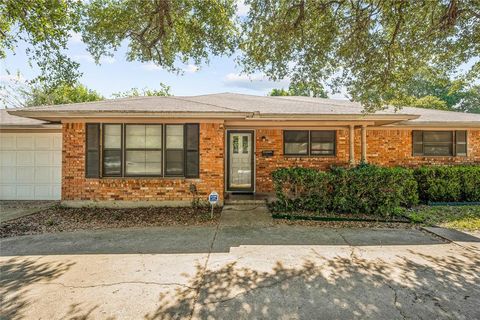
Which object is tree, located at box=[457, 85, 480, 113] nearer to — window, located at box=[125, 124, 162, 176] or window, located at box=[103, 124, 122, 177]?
window, located at box=[125, 124, 162, 176]

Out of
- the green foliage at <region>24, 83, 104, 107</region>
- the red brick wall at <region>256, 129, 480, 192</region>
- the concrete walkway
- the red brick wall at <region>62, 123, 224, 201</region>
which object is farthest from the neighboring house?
the green foliage at <region>24, 83, 104, 107</region>

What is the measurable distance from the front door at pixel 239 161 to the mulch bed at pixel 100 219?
236 cm

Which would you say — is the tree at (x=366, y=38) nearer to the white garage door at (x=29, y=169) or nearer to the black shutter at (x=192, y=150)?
the black shutter at (x=192, y=150)

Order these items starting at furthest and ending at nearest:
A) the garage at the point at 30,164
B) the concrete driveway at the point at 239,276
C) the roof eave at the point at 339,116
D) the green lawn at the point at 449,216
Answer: the garage at the point at 30,164, the roof eave at the point at 339,116, the green lawn at the point at 449,216, the concrete driveway at the point at 239,276

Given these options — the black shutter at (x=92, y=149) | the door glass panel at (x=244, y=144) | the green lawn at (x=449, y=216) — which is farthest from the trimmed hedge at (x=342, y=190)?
the black shutter at (x=92, y=149)

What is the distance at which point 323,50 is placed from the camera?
23.5 feet

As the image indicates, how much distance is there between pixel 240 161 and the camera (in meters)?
9.59

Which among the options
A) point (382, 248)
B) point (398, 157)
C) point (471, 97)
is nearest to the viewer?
point (382, 248)

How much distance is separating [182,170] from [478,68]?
32.2 ft

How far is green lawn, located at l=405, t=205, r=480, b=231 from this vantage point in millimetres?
5910

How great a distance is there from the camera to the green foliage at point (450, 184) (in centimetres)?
820

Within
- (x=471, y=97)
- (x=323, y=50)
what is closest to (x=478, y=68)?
(x=323, y=50)

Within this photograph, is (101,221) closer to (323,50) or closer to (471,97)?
(323,50)

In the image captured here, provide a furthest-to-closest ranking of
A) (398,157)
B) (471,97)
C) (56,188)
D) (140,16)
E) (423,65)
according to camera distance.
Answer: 1. (471,97)
2. (398,157)
3. (56,188)
4. (140,16)
5. (423,65)
